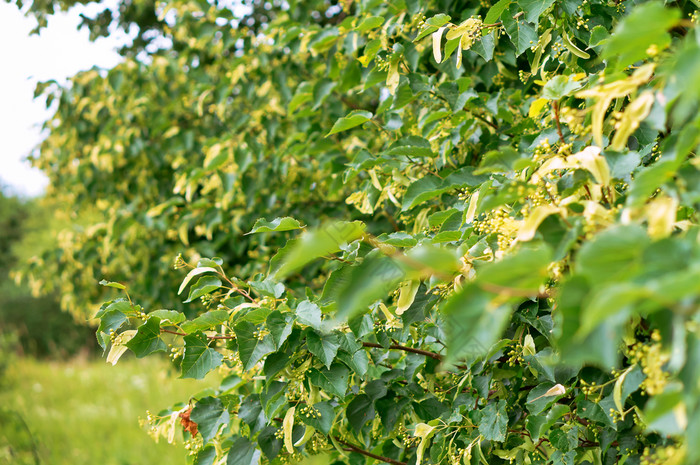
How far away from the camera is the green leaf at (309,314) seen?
1.22m

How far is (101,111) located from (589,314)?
3.91m

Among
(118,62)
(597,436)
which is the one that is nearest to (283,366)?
(597,436)

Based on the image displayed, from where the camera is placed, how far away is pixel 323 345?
1.28 metres

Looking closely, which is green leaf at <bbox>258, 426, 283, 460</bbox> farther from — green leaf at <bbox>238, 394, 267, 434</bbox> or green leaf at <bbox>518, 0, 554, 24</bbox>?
green leaf at <bbox>518, 0, 554, 24</bbox>

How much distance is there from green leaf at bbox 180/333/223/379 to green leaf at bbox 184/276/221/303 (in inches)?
3.7

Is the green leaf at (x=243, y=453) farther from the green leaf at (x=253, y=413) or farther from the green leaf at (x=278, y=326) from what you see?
the green leaf at (x=278, y=326)

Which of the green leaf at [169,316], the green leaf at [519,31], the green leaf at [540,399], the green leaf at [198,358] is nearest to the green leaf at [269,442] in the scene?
the green leaf at [198,358]

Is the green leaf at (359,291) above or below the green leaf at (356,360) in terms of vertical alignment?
above

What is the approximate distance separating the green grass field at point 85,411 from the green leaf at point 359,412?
2383 mm

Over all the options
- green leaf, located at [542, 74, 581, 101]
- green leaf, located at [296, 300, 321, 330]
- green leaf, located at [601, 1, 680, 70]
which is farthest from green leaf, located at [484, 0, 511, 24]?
green leaf, located at [296, 300, 321, 330]

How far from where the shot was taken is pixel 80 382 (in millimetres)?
7414

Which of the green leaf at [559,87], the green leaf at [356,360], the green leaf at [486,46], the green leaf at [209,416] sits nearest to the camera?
the green leaf at [559,87]

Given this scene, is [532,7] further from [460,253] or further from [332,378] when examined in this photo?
[332,378]

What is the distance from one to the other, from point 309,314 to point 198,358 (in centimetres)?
29
